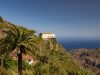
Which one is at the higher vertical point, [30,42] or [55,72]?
[30,42]

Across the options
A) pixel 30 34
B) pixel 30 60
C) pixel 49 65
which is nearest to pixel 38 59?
pixel 30 60

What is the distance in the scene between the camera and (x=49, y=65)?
281 ft

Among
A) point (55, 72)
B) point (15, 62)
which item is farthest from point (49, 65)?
point (15, 62)

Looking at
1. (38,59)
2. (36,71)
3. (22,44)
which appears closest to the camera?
(22,44)

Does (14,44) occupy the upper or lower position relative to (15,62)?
upper

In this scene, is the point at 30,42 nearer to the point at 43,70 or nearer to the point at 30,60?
the point at 43,70

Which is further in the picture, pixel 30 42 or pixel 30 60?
pixel 30 60

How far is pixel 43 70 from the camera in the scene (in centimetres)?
8250

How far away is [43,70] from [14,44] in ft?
125

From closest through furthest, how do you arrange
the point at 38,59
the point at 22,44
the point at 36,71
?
the point at 22,44, the point at 36,71, the point at 38,59

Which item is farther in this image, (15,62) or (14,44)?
(15,62)

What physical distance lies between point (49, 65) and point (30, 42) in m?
39.2

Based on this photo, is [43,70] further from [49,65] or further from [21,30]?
[21,30]

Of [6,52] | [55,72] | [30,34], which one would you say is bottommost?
[55,72]
